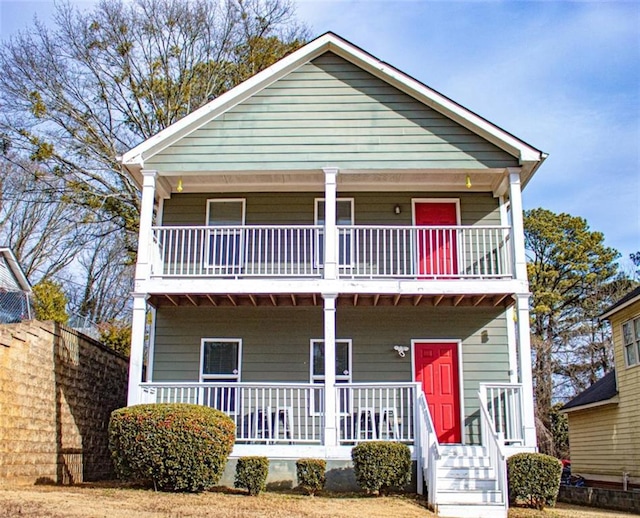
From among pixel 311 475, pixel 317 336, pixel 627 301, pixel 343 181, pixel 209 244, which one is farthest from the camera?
pixel 627 301

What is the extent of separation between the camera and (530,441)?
11.8 meters

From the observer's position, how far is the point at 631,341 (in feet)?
58.7

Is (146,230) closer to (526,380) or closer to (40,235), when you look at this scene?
(526,380)

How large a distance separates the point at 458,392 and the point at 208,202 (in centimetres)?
673

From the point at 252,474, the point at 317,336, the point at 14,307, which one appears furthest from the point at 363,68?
the point at 14,307

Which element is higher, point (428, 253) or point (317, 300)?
point (428, 253)

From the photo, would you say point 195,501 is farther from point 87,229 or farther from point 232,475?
point 87,229

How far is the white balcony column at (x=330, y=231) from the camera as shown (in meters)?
13.1

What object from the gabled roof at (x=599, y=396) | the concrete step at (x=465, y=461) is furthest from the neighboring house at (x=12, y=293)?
the gabled roof at (x=599, y=396)

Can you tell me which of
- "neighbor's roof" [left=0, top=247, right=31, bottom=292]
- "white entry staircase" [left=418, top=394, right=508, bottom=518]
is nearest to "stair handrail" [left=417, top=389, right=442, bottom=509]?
"white entry staircase" [left=418, top=394, right=508, bottom=518]

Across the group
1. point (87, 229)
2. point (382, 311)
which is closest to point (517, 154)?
point (382, 311)

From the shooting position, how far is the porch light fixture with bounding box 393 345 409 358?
1422 centimetres

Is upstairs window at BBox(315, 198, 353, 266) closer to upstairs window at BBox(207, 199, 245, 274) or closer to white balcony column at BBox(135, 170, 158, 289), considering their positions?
upstairs window at BBox(207, 199, 245, 274)

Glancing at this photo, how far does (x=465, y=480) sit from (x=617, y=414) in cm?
1033
